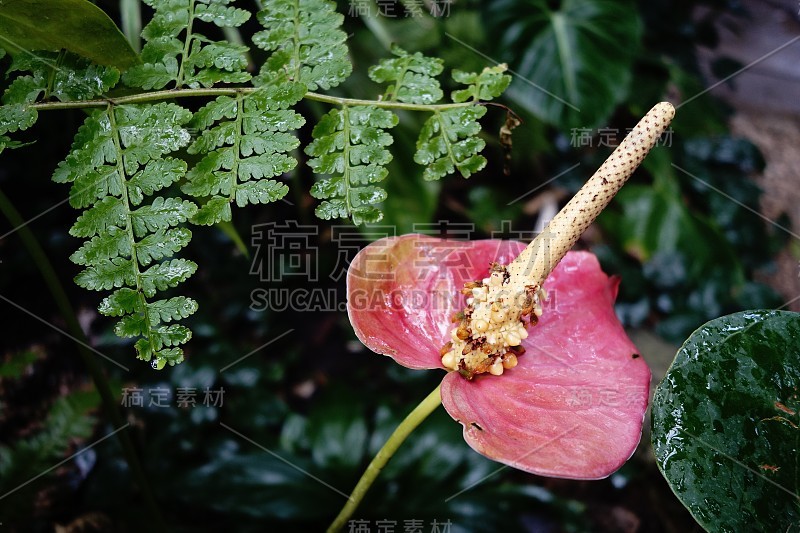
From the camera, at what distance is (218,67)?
2.16 feet

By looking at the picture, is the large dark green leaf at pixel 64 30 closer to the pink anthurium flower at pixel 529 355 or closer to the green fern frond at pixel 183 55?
the green fern frond at pixel 183 55

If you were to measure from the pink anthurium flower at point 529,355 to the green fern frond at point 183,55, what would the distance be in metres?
0.25

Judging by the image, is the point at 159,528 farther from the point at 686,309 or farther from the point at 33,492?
the point at 686,309

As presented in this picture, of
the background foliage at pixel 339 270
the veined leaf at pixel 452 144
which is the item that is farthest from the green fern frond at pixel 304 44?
the veined leaf at pixel 452 144

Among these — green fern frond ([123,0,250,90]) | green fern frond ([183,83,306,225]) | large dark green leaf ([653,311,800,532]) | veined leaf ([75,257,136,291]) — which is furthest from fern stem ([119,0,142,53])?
large dark green leaf ([653,311,800,532])

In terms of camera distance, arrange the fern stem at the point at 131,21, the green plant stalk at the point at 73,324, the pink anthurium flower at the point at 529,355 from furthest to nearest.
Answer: the fern stem at the point at 131,21
the green plant stalk at the point at 73,324
the pink anthurium flower at the point at 529,355

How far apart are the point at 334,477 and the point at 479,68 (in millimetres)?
993

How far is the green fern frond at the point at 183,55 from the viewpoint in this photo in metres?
0.65

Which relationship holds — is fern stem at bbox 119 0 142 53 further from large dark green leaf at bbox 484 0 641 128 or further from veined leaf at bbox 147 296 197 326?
large dark green leaf at bbox 484 0 641 128

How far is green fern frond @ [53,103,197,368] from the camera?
22.1 inches

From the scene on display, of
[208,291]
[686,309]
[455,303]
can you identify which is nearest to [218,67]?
[455,303]

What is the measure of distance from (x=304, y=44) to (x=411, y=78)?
0.42 ft

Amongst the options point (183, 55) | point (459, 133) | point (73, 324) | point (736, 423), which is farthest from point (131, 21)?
point (736, 423)

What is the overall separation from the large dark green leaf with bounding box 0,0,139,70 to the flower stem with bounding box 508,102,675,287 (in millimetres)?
472
